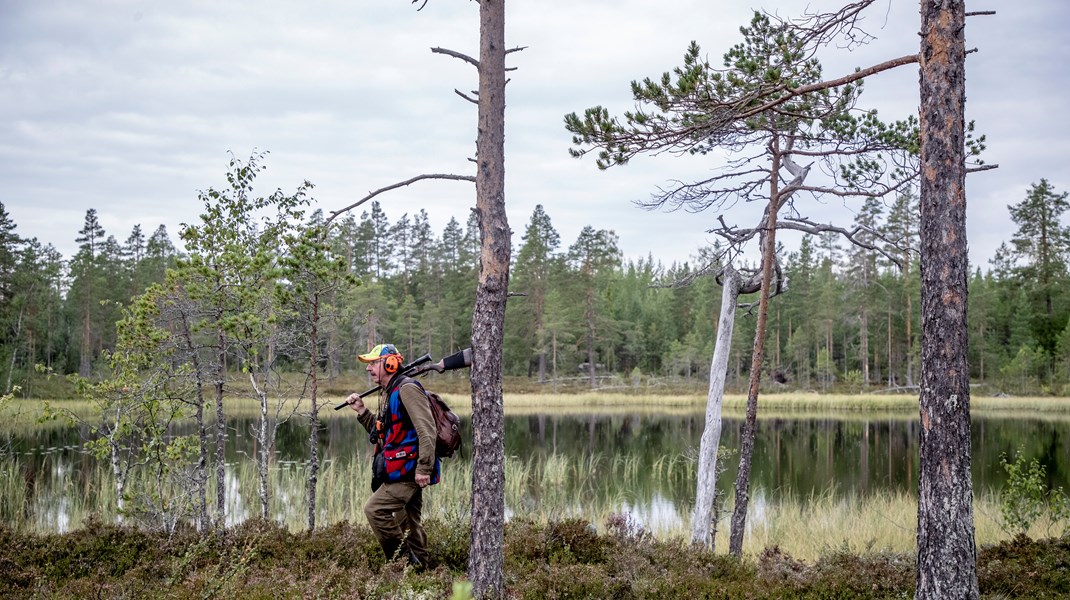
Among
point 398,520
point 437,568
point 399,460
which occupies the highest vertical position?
point 399,460

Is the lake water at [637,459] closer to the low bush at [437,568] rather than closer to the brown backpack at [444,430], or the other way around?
the low bush at [437,568]

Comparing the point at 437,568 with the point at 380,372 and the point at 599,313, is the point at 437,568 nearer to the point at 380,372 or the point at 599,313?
the point at 380,372

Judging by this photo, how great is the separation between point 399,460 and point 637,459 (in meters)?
14.9

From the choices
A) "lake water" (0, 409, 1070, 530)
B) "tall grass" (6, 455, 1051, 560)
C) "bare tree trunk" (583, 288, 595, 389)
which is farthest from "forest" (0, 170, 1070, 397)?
"tall grass" (6, 455, 1051, 560)

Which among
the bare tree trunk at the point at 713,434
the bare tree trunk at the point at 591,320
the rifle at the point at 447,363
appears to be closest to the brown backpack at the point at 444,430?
the rifle at the point at 447,363

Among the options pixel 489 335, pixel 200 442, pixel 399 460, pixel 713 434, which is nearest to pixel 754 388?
pixel 713 434

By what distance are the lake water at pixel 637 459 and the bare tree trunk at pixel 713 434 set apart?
1.26 metres

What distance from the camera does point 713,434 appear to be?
10.2 m

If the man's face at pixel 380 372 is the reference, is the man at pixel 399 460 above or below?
below

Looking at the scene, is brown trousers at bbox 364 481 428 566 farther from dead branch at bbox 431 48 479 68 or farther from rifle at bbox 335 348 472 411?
dead branch at bbox 431 48 479 68

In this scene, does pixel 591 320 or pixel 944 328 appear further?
pixel 591 320

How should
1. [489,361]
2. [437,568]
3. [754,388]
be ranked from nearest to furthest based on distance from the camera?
[489,361]
[437,568]
[754,388]

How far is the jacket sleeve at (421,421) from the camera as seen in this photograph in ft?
20.0

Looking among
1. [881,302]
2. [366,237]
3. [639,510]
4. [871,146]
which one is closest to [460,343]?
[366,237]
